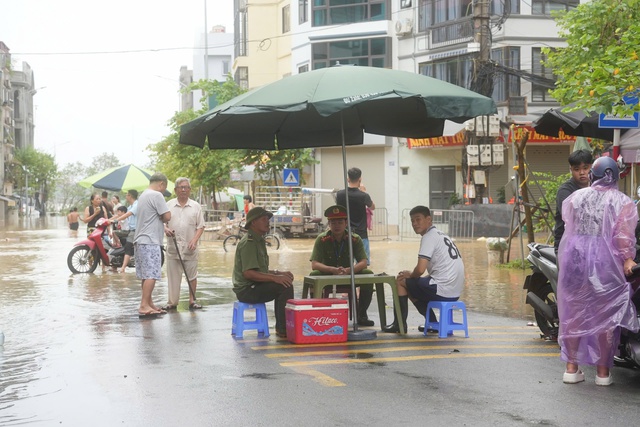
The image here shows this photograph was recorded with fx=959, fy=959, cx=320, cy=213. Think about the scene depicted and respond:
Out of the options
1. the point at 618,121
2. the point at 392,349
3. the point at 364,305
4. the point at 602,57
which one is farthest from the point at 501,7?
the point at 392,349

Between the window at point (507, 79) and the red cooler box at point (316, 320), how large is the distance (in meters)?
29.5

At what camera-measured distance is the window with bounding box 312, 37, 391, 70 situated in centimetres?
4347

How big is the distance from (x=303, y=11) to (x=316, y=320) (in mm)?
39051

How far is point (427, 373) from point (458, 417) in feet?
5.14

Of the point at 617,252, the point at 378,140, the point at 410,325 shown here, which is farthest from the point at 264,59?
the point at 617,252

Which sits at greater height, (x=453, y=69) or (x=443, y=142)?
(x=453, y=69)

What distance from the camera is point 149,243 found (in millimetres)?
12141

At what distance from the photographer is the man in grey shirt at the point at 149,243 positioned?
1200 centimetres

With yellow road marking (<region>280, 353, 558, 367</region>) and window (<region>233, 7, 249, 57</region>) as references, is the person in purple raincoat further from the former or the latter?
window (<region>233, 7, 249, 57</region>)

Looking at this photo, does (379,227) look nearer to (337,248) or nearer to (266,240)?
(266,240)

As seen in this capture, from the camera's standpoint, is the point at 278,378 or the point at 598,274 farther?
the point at 278,378

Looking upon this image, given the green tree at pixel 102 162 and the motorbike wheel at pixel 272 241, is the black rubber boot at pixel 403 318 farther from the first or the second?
the green tree at pixel 102 162

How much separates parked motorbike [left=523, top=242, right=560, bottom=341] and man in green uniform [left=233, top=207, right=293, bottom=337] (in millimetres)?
2423

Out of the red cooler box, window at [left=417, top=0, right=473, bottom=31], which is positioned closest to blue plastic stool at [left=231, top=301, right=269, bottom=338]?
the red cooler box
